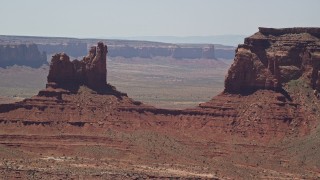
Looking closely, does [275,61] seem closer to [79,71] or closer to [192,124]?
[192,124]

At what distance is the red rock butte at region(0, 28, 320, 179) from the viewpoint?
363 ft

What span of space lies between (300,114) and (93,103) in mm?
31543

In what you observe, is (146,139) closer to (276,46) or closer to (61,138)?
(61,138)

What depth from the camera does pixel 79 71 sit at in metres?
129

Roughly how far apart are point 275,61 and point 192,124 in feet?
52.7

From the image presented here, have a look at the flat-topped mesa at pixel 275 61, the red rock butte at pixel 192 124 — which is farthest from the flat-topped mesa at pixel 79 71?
the flat-topped mesa at pixel 275 61

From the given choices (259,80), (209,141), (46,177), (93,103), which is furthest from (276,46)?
(46,177)

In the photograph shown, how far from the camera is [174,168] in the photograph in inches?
4289

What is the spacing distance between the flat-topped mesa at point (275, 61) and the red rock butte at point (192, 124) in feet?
0.52

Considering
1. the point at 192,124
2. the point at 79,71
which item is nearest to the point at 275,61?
the point at 192,124

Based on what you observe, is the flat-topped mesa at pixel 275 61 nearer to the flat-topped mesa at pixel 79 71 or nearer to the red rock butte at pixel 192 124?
the red rock butte at pixel 192 124

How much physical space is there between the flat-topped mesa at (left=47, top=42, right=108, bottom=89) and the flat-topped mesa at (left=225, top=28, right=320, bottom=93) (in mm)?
20599

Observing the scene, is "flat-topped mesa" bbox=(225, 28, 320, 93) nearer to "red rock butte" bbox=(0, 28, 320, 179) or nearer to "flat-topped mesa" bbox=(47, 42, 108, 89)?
"red rock butte" bbox=(0, 28, 320, 179)

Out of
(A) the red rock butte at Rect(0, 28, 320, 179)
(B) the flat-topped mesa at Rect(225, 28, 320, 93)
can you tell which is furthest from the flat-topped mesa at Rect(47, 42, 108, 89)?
(B) the flat-topped mesa at Rect(225, 28, 320, 93)
